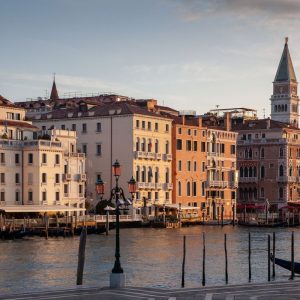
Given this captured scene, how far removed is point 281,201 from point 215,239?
33742 millimetres

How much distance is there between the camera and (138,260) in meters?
37.0

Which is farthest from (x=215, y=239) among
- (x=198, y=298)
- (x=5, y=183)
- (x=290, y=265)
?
(x=198, y=298)

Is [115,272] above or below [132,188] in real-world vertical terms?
below

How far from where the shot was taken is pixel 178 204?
69000 mm

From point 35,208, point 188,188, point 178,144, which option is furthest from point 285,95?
point 35,208

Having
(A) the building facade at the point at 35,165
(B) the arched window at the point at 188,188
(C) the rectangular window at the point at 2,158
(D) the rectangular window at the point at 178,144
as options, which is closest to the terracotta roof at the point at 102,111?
(D) the rectangular window at the point at 178,144

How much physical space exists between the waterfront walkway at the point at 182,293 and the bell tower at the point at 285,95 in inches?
3583

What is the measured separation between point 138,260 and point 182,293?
17119 millimetres

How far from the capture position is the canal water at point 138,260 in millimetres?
29016

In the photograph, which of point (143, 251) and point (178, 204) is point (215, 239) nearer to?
point (143, 251)

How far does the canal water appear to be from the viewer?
95.2ft

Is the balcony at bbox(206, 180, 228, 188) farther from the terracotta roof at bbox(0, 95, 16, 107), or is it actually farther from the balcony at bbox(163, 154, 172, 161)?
the terracotta roof at bbox(0, 95, 16, 107)

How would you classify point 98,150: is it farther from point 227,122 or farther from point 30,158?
point 227,122

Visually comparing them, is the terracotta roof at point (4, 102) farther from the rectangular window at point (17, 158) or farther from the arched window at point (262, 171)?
the arched window at point (262, 171)
